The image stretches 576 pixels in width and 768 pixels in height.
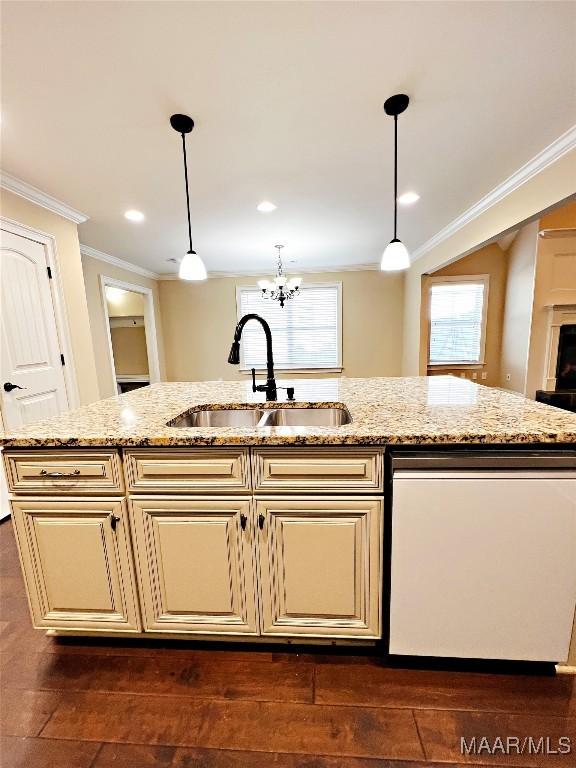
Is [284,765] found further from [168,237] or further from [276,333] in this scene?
[276,333]

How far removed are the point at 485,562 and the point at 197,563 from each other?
1.04 metres

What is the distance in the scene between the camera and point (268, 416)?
167 cm

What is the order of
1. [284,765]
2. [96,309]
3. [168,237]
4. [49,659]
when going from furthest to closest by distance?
[96,309]
[168,237]
[49,659]
[284,765]

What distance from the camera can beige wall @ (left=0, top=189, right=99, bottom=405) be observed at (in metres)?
2.77

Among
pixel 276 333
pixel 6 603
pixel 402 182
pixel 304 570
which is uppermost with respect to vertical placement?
pixel 402 182

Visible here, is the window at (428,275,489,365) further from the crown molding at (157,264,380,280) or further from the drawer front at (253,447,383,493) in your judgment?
the drawer front at (253,447,383,493)

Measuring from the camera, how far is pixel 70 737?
1046mm

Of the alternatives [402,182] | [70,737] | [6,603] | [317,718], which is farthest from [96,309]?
[317,718]

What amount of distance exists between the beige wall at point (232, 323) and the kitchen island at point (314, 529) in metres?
4.60

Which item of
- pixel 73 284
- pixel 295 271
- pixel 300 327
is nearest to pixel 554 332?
pixel 300 327

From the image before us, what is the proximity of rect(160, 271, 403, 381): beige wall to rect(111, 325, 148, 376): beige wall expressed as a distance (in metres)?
0.45

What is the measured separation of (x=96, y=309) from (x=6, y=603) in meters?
3.50

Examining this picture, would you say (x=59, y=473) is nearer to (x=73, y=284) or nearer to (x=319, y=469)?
(x=319, y=469)

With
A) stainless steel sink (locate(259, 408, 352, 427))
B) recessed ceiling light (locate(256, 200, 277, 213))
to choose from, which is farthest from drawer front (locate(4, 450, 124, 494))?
recessed ceiling light (locate(256, 200, 277, 213))
